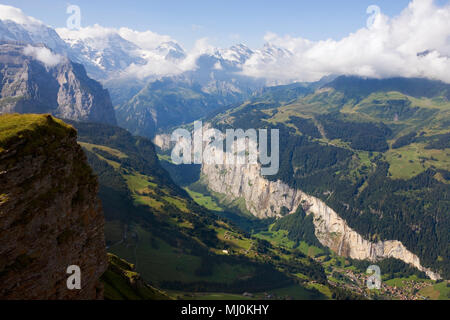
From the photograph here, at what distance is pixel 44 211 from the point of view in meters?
29.2

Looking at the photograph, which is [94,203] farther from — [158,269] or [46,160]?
[158,269]

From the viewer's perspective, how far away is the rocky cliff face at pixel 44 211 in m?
26.6

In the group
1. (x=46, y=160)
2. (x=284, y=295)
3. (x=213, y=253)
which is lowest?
(x=284, y=295)

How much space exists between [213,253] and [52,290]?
160 meters

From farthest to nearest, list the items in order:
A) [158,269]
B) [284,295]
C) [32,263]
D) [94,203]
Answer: [284,295] → [158,269] → [94,203] → [32,263]

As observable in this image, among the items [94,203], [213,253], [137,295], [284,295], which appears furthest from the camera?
[213,253]

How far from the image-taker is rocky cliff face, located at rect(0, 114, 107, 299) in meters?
26.6

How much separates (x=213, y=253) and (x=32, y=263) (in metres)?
163
